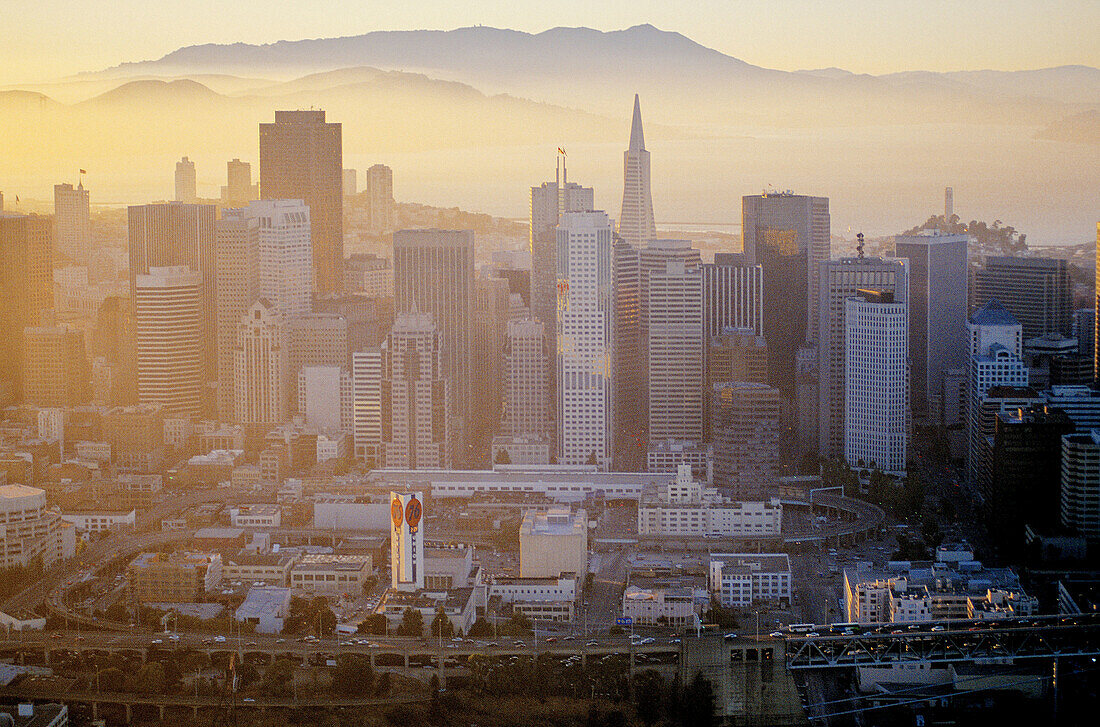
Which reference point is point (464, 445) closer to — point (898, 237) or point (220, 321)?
point (220, 321)

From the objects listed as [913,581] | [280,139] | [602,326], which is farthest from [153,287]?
[913,581]

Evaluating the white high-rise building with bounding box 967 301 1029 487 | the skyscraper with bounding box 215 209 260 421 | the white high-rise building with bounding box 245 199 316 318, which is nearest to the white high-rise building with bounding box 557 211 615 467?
the white high-rise building with bounding box 967 301 1029 487

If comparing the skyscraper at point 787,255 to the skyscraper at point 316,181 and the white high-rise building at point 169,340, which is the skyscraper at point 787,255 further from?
the white high-rise building at point 169,340

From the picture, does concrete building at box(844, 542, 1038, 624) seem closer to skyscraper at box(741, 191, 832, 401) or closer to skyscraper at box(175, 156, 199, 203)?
skyscraper at box(741, 191, 832, 401)

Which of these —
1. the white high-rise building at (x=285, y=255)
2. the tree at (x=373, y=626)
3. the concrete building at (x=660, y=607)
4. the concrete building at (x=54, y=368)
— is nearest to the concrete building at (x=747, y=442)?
the concrete building at (x=660, y=607)

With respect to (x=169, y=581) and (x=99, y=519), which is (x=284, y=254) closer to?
(x=99, y=519)

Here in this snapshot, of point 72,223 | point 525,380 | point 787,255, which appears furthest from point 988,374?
point 72,223
